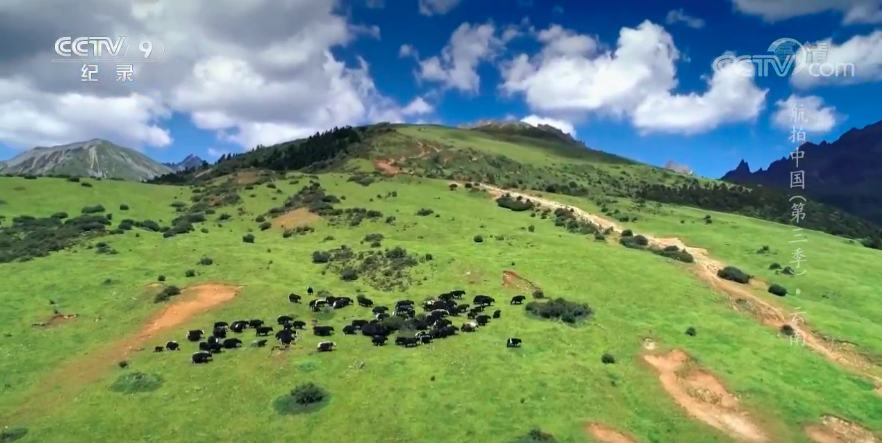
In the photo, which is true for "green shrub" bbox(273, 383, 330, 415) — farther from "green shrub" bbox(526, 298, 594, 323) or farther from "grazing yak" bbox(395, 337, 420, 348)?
"green shrub" bbox(526, 298, 594, 323)

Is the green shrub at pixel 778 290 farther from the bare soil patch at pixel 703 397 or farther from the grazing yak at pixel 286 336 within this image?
the grazing yak at pixel 286 336

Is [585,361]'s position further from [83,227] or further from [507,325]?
[83,227]

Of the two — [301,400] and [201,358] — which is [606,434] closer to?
[301,400]

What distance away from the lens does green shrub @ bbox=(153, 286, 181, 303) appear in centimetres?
5498

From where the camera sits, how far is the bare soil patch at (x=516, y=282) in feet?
193

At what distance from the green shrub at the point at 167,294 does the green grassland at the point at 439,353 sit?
1.17 metres

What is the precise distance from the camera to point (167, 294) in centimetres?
5575

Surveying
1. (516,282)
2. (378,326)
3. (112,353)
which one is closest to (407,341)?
(378,326)

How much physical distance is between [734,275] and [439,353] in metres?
38.3

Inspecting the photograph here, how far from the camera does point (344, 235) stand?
268ft

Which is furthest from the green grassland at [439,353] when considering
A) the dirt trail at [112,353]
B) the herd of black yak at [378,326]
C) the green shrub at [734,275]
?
the green shrub at [734,275]

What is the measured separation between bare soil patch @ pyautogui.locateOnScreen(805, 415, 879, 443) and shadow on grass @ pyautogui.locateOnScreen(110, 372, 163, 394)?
138 ft

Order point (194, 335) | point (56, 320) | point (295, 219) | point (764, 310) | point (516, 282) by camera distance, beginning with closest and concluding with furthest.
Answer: point (194, 335)
point (56, 320)
point (764, 310)
point (516, 282)
point (295, 219)

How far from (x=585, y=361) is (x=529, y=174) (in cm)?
13106
